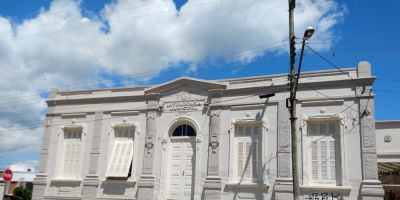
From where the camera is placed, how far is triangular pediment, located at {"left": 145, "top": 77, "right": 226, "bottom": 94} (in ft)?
64.4

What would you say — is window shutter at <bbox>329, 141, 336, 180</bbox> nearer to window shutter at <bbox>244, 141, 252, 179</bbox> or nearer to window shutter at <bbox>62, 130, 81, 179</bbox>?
window shutter at <bbox>244, 141, 252, 179</bbox>

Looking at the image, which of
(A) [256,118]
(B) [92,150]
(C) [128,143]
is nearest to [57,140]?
(B) [92,150]

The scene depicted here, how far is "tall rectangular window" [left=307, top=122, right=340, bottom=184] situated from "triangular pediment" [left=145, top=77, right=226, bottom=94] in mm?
4579

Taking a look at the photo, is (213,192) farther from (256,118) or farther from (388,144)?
(388,144)

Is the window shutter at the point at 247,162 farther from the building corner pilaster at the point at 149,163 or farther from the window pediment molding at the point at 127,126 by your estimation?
the window pediment molding at the point at 127,126

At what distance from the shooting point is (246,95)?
19047 millimetres

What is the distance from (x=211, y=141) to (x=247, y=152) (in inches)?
65.1

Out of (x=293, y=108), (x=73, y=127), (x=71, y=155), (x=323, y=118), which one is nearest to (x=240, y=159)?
(x=323, y=118)

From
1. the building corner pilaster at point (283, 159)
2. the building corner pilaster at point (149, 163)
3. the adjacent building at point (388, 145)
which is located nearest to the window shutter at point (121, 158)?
the building corner pilaster at point (149, 163)

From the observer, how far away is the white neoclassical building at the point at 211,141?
664 inches

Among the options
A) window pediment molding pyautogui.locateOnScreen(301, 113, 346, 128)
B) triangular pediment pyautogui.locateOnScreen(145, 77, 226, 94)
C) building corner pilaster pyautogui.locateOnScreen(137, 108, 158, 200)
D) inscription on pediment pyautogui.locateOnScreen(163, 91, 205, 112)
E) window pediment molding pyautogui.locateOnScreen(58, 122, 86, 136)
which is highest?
triangular pediment pyautogui.locateOnScreen(145, 77, 226, 94)

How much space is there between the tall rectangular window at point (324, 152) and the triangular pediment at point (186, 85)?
4.58m

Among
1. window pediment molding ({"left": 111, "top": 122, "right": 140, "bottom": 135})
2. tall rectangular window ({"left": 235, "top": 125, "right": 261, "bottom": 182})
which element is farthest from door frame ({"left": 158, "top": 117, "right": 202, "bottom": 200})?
tall rectangular window ({"left": 235, "top": 125, "right": 261, "bottom": 182})

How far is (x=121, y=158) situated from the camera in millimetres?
20547
